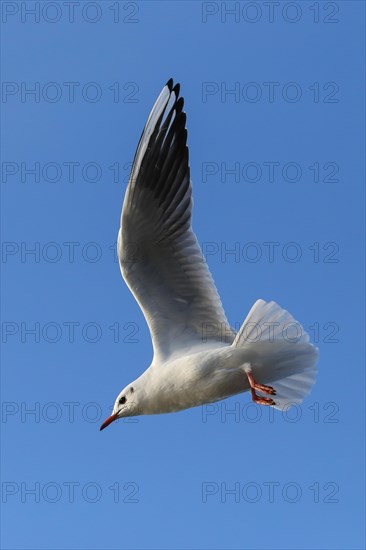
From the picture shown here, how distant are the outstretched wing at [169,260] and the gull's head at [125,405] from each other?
317mm

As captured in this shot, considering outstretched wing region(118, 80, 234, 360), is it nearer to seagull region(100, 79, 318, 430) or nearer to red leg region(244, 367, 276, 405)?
seagull region(100, 79, 318, 430)

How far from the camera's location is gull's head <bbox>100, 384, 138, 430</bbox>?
5.76 m

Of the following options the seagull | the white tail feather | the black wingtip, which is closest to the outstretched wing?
the seagull

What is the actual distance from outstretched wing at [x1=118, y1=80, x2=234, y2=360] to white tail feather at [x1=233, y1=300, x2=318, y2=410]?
54 centimetres

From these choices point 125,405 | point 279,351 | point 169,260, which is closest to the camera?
point 279,351

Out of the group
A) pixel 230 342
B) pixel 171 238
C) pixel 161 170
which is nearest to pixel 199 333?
pixel 230 342

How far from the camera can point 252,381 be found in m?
5.18

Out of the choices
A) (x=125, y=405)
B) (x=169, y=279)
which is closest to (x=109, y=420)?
(x=125, y=405)

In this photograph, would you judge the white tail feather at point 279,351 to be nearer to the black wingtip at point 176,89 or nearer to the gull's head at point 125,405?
the gull's head at point 125,405

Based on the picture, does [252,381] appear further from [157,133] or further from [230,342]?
[157,133]

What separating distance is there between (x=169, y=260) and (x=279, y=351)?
101 cm

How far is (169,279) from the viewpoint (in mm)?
5715

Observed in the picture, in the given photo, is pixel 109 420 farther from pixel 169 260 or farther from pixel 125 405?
pixel 169 260

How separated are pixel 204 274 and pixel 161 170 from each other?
753 millimetres
